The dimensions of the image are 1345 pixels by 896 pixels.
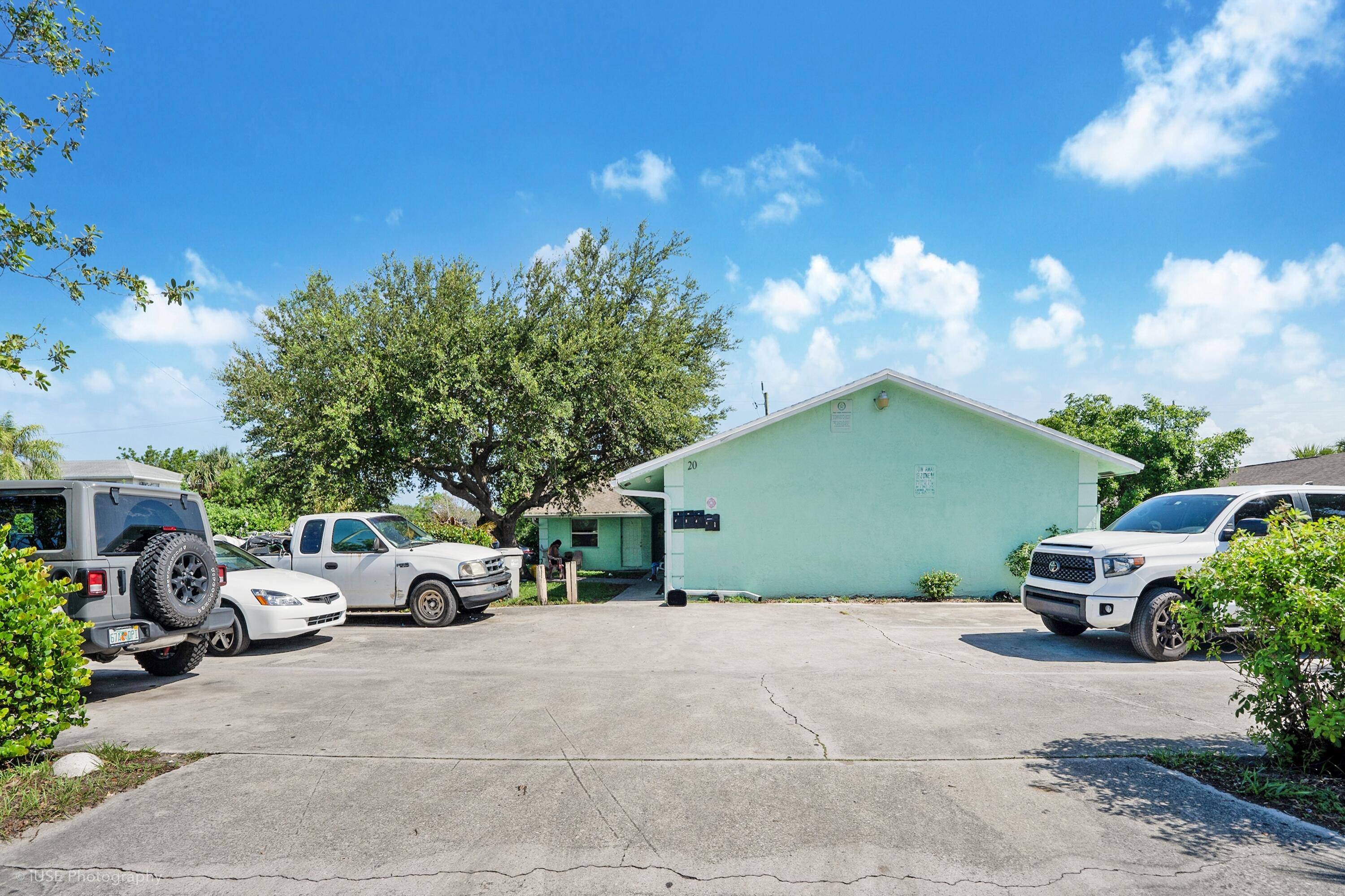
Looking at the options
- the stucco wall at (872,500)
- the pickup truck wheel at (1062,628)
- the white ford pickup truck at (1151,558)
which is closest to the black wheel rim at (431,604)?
the stucco wall at (872,500)

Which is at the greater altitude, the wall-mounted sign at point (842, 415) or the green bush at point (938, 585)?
the wall-mounted sign at point (842, 415)

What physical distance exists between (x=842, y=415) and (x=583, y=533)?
53.0ft

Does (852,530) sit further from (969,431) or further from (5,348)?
(5,348)

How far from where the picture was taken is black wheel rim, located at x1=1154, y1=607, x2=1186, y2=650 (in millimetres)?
8594

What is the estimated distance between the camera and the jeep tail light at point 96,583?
6.53m

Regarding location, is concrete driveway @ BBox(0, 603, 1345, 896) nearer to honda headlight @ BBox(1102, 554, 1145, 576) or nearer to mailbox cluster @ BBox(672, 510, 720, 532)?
honda headlight @ BBox(1102, 554, 1145, 576)

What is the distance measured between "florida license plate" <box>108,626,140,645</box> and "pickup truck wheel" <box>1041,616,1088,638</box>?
11.0 meters

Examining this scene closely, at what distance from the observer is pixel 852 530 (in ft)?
52.1

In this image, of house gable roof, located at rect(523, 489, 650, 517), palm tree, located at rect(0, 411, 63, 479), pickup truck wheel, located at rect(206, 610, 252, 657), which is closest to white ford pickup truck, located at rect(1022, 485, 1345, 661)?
pickup truck wheel, located at rect(206, 610, 252, 657)

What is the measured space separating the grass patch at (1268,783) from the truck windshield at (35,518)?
30.8ft

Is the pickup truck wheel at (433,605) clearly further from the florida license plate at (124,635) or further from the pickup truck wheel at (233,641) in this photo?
the florida license plate at (124,635)

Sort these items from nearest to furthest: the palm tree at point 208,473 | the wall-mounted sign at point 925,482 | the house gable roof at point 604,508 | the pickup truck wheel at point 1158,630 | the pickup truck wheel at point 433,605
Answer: the pickup truck wheel at point 1158,630 < the pickup truck wheel at point 433,605 < the wall-mounted sign at point 925,482 < the house gable roof at point 604,508 < the palm tree at point 208,473

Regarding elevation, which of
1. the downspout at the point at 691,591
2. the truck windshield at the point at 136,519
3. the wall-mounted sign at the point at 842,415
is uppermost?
the wall-mounted sign at the point at 842,415

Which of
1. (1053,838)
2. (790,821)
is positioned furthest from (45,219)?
(1053,838)
